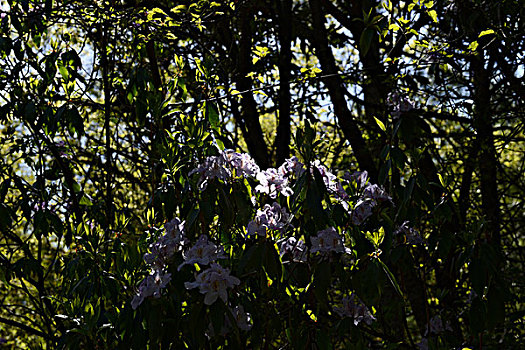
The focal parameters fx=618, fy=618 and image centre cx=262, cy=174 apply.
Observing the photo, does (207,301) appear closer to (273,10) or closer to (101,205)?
(101,205)

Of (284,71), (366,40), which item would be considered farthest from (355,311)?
(284,71)

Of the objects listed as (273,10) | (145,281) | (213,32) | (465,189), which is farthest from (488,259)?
(213,32)

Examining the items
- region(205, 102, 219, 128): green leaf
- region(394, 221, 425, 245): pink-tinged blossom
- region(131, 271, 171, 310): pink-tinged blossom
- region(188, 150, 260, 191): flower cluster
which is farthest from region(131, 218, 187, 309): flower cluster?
region(394, 221, 425, 245): pink-tinged blossom

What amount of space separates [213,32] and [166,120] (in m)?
1.61

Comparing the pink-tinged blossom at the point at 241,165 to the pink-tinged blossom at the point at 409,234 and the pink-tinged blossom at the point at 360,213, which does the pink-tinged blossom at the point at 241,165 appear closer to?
the pink-tinged blossom at the point at 360,213

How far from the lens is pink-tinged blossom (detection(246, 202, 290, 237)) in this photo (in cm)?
177

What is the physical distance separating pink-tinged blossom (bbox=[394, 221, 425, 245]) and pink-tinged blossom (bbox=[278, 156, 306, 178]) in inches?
16.4

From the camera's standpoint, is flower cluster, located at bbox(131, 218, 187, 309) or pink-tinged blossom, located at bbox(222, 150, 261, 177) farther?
pink-tinged blossom, located at bbox(222, 150, 261, 177)

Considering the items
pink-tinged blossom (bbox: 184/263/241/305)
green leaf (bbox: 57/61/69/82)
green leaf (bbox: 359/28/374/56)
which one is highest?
green leaf (bbox: 57/61/69/82)

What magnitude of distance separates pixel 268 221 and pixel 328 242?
7.3 inches

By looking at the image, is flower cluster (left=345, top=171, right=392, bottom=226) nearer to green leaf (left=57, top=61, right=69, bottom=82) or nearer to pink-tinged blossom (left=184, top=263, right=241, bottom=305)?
pink-tinged blossom (left=184, top=263, right=241, bottom=305)

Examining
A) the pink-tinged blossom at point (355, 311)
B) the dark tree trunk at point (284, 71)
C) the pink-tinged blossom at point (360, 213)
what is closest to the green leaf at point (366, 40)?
the pink-tinged blossom at point (360, 213)

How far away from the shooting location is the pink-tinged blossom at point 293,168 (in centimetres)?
198

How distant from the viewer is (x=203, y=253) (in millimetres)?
1743
